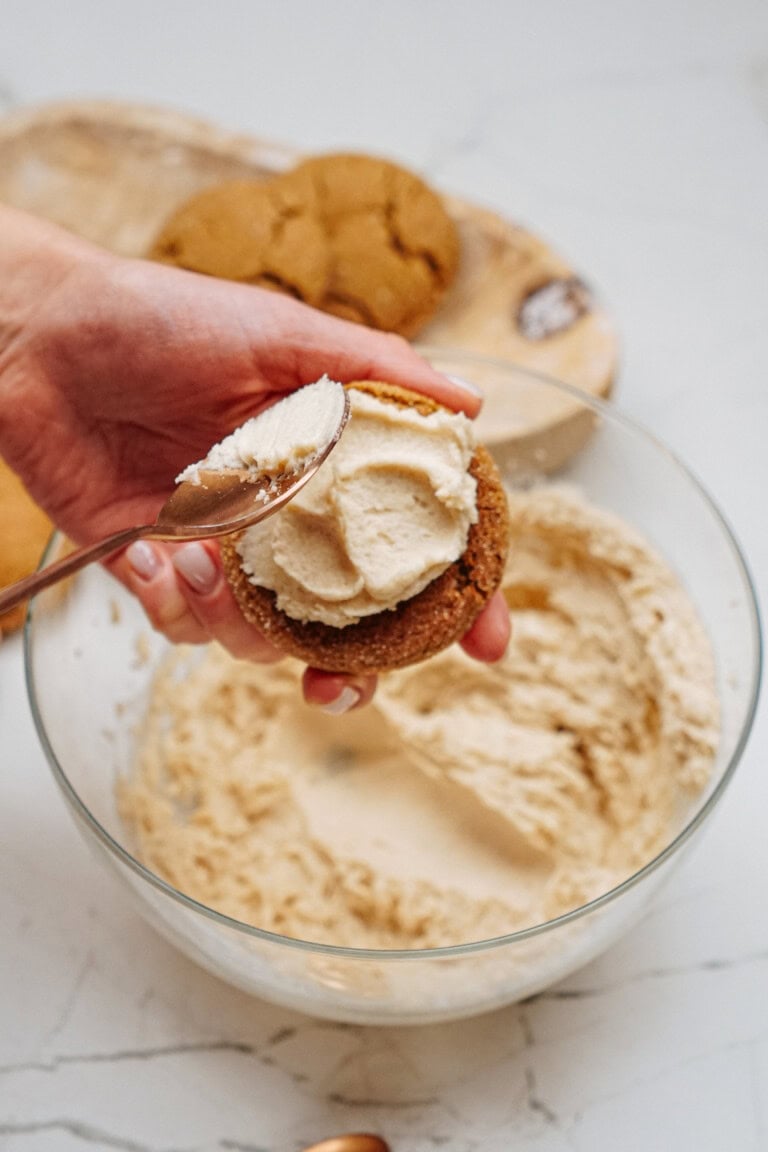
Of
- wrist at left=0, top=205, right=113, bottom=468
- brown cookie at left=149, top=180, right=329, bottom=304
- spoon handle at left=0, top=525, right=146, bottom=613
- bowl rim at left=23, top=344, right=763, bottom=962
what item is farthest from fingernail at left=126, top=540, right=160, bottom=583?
brown cookie at left=149, top=180, right=329, bottom=304

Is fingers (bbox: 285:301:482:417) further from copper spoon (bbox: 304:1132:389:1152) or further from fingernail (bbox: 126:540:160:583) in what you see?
copper spoon (bbox: 304:1132:389:1152)

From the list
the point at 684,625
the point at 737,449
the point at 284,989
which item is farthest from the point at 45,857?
the point at 737,449

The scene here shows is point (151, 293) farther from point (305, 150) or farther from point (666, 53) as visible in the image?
point (666, 53)

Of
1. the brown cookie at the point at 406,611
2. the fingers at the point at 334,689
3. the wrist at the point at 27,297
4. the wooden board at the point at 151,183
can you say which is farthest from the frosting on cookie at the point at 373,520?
the wooden board at the point at 151,183

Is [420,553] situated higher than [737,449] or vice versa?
[420,553]

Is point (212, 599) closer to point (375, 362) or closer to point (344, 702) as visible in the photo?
point (344, 702)

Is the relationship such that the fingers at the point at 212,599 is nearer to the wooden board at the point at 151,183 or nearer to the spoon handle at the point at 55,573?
the spoon handle at the point at 55,573
